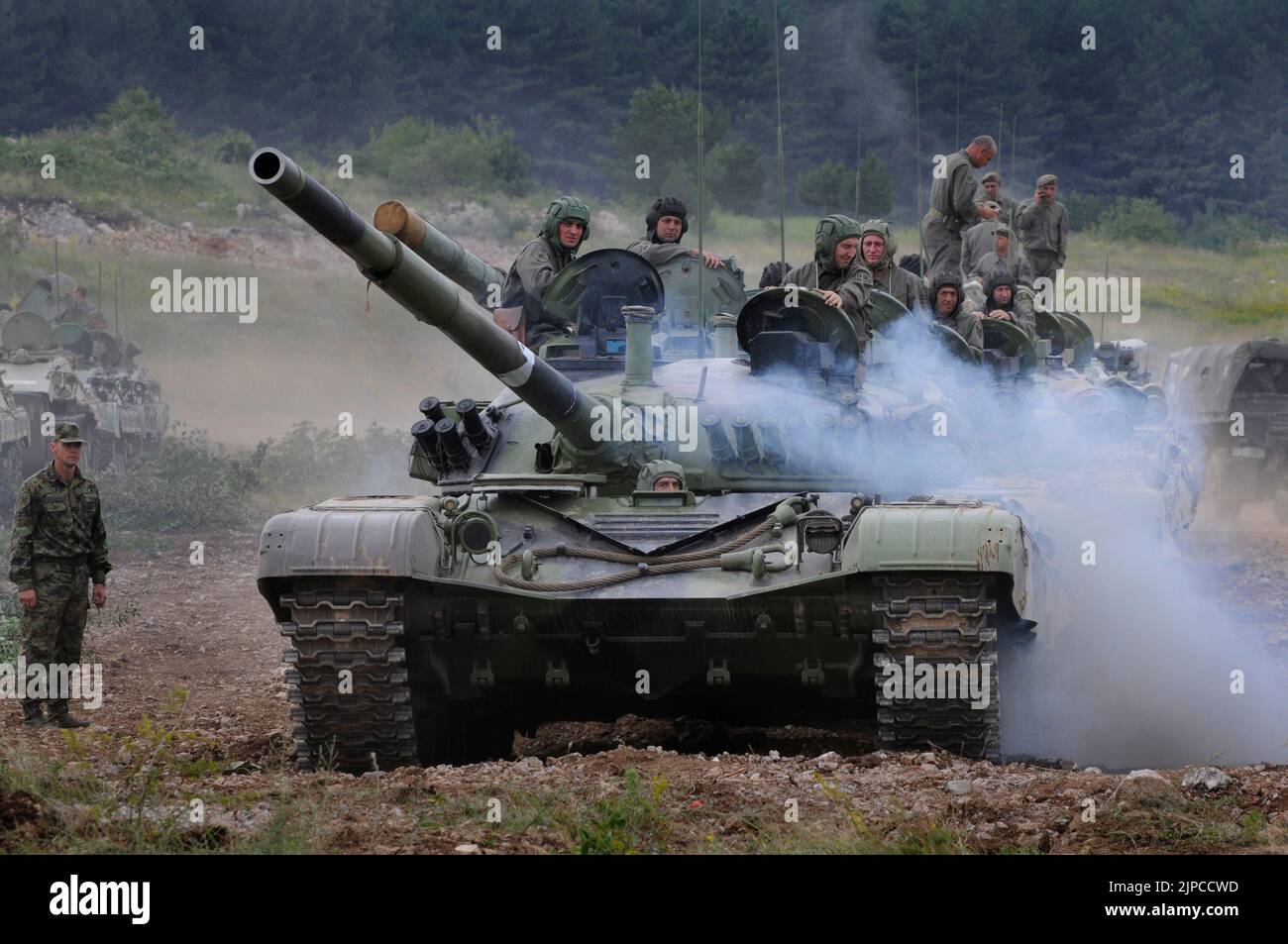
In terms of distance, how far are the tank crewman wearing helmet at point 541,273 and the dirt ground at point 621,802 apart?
2.94m

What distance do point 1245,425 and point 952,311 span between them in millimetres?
9706

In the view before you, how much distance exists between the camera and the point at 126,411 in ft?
84.2

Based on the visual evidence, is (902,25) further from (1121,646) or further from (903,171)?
(1121,646)

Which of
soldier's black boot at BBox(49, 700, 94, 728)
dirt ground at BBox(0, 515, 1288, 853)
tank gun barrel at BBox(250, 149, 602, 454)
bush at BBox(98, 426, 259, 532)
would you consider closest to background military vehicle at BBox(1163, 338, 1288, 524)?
bush at BBox(98, 426, 259, 532)

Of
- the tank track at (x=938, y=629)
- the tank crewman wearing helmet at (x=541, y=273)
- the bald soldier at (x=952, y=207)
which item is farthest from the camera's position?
the bald soldier at (x=952, y=207)

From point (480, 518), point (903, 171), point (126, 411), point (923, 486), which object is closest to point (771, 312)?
point (923, 486)

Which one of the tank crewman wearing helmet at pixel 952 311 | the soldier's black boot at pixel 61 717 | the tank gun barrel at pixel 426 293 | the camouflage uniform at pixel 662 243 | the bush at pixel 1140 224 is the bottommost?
the soldier's black boot at pixel 61 717

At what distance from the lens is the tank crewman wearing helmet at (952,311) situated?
15.3m

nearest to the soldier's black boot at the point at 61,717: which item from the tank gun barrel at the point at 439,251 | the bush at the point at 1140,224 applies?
the tank gun barrel at the point at 439,251

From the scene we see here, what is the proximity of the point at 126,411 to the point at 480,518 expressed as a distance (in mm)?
17056

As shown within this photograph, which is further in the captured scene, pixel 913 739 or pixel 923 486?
pixel 923 486

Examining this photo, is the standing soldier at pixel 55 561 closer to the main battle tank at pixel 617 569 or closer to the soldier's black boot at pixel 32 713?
the soldier's black boot at pixel 32 713

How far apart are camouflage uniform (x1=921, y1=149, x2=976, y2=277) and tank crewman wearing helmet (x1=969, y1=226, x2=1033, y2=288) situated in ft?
1.58
